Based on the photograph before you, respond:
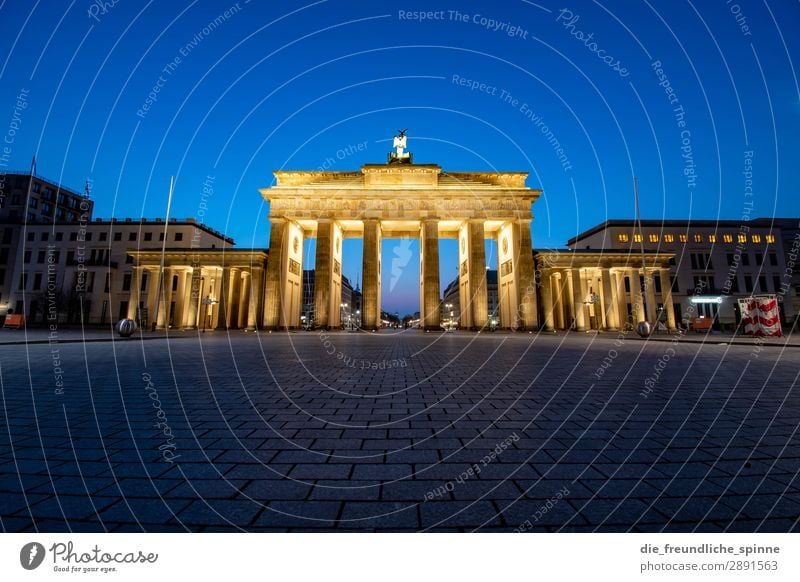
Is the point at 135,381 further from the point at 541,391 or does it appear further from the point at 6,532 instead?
the point at 541,391

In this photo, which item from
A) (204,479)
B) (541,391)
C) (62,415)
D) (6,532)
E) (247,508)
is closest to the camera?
(6,532)

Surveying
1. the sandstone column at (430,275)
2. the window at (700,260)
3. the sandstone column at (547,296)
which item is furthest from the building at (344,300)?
the window at (700,260)

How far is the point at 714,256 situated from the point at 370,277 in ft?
169

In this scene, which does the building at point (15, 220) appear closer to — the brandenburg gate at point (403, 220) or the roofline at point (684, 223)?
the brandenburg gate at point (403, 220)

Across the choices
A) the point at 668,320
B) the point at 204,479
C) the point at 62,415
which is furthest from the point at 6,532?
the point at 668,320

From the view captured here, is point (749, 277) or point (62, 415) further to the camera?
point (749, 277)

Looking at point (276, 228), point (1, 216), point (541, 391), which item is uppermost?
point (1, 216)

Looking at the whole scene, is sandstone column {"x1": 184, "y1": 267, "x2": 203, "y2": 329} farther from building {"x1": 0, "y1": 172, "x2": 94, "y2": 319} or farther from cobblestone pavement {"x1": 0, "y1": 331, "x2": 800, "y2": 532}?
cobblestone pavement {"x1": 0, "y1": 331, "x2": 800, "y2": 532}

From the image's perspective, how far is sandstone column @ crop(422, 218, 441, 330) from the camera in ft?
108

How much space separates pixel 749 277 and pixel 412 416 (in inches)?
2707

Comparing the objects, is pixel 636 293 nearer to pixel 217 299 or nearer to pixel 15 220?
pixel 217 299

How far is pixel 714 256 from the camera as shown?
50.5m

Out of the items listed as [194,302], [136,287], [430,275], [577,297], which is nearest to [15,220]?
[136,287]
